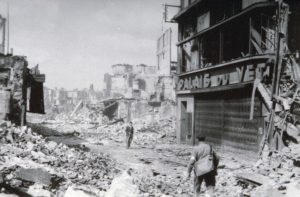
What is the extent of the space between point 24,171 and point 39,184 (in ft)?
1.53

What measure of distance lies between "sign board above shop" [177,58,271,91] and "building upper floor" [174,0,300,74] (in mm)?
531

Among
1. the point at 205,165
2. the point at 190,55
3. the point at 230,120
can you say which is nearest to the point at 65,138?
the point at 190,55

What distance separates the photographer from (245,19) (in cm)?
1647

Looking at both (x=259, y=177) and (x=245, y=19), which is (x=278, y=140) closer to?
(x=259, y=177)

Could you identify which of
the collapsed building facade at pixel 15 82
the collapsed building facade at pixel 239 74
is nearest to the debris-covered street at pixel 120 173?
the collapsed building facade at pixel 239 74

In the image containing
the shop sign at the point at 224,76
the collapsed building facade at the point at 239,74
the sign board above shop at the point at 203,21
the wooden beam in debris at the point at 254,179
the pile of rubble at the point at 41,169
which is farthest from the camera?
the sign board above shop at the point at 203,21

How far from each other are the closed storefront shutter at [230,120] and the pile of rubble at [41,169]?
20.3 feet

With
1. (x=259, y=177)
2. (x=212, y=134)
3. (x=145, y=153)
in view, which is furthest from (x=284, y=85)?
(x=145, y=153)

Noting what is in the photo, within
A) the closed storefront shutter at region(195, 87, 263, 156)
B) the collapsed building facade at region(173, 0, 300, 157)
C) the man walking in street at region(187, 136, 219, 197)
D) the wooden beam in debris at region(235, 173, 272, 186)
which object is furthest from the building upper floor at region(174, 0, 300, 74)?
the man walking in street at region(187, 136, 219, 197)

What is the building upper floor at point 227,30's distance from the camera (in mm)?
14375

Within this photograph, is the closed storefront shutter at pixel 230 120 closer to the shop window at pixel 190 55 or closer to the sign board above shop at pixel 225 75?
the sign board above shop at pixel 225 75

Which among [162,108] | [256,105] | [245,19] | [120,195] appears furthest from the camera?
[162,108]

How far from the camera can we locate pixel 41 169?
8250mm

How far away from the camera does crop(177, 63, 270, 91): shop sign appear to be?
13.5 m
